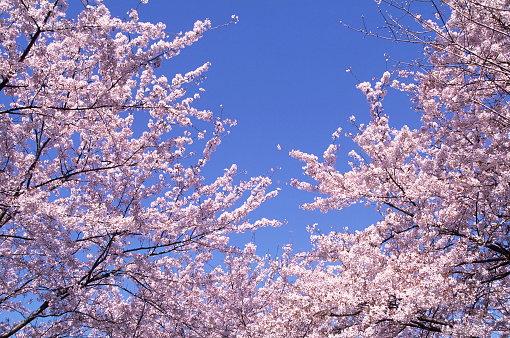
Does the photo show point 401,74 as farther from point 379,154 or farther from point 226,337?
point 226,337

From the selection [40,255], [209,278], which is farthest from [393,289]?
[40,255]

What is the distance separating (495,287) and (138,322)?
8236 mm

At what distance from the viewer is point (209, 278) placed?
10.3 m

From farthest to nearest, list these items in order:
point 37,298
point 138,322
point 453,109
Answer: point 138,322 < point 37,298 < point 453,109

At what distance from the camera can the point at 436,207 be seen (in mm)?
7070

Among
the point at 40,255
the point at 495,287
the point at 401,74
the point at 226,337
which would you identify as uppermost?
the point at 401,74

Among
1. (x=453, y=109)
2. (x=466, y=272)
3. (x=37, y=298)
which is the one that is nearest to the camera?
(x=466, y=272)

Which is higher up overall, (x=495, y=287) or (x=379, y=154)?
(x=379, y=154)


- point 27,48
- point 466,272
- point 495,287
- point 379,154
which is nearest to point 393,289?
point 466,272

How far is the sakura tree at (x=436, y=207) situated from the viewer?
5.39 meters

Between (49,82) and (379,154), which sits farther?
(379,154)

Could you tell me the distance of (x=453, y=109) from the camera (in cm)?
704

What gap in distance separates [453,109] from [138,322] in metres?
9.13

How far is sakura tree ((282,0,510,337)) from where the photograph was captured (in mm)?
5387
